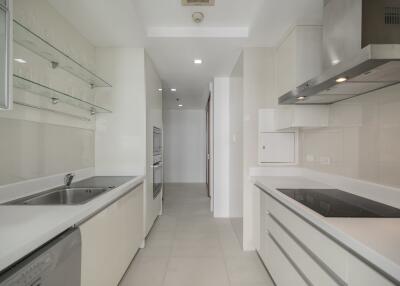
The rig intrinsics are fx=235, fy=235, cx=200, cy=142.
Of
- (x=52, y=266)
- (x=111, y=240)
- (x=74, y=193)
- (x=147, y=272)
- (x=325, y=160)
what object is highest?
(x=325, y=160)

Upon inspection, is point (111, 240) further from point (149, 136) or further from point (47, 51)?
point (149, 136)

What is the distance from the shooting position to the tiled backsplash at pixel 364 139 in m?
1.51

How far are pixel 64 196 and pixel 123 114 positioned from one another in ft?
3.98

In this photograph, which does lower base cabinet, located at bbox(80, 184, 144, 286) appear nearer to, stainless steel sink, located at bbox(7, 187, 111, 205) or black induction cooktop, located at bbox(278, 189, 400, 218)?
stainless steel sink, located at bbox(7, 187, 111, 205)

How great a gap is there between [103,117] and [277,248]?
7.76 ft

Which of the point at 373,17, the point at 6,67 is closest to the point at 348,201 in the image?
the point at 373,17

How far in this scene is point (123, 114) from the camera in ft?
9.51

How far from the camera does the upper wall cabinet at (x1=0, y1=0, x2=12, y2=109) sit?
1209mm

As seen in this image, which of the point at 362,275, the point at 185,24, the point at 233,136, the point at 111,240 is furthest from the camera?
the point at 233,136

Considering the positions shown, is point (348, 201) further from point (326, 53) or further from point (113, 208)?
point (113, 208)

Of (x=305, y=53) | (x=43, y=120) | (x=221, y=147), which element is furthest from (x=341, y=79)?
(x=221, y=147)

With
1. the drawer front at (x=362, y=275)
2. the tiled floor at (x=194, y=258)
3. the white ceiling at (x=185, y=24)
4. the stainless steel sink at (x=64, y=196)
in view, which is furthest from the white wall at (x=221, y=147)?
the drawer front at (x=362, y=275)

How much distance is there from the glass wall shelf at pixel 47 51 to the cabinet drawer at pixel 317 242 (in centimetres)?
205

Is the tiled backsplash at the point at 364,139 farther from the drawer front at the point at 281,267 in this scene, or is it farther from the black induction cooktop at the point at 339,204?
the drawer front at the point at 281,267
